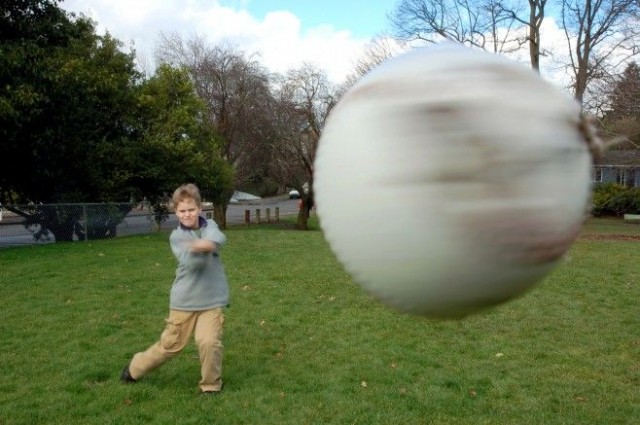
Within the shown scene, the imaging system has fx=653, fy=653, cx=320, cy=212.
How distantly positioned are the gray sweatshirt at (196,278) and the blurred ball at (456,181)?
3165 millimetres

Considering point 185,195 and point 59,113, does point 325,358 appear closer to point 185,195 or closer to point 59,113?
point 185,195

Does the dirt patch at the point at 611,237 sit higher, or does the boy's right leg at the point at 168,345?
the boy's right leg at the point at 168,345

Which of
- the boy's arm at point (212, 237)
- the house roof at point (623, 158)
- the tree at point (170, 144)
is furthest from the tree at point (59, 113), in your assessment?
the house roof at point (623, 158)

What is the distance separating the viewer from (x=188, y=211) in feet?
16.7

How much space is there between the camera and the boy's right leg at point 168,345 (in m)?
5.52

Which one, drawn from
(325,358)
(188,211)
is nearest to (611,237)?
(325,358)

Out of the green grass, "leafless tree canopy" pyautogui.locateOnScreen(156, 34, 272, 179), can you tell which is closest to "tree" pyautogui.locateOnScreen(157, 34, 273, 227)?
"leafless tree canopy" pyautogui.locateOnScreen(156, 34, 272, 179)

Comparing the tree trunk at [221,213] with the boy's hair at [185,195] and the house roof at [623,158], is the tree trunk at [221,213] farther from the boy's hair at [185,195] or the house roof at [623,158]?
the boy's hair at [185,195]

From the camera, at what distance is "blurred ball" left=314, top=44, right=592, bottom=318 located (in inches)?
79.4

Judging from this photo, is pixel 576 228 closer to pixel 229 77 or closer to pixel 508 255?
pixel 508 255

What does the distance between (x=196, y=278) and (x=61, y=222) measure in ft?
46.5

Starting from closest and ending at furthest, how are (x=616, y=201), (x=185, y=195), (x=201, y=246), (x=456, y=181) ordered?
(x=456, y=181) → (x=201, y=246) → (x=185, y=195) → (x=616, y=201)

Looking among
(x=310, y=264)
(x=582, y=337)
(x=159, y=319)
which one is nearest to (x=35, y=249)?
(x=310, y=264)

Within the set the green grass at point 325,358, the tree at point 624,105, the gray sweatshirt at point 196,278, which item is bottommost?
the green grass at point 325,358
